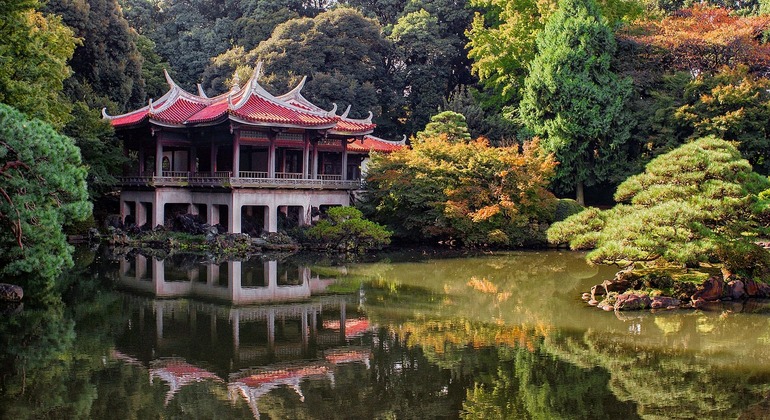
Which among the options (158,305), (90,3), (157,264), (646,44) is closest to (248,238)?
(157,264)

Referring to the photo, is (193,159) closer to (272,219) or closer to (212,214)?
(212,214)

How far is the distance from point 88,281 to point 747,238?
12.9 m

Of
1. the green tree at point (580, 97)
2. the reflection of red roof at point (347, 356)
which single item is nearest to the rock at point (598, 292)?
the reflection of red roof at point (347, 356)

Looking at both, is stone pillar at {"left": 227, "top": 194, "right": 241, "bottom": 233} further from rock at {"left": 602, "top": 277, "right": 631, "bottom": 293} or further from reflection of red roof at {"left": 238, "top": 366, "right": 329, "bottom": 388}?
reflection of red roof at {"left": 238, "top": 366, "right": 329, "bottom": 388}

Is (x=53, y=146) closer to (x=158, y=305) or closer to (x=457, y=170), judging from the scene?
(x=158, y=305)

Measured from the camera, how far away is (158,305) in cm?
1327

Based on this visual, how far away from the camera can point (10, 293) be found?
1306cm

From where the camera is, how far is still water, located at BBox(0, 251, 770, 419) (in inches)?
304

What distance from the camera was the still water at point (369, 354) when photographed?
7.73 metres

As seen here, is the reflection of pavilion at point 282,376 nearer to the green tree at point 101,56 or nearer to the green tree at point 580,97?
the green tree at point 580,97

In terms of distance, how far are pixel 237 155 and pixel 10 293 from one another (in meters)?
11.9

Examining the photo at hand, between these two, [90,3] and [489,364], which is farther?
[90,3]

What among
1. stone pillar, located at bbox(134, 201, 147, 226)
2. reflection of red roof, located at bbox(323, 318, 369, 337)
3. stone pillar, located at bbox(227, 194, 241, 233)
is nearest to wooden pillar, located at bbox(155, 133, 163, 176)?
stone pillar, located at bbox(134, 201, 147, 226)

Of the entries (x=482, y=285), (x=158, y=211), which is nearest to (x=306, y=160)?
(x=158, y=211)
